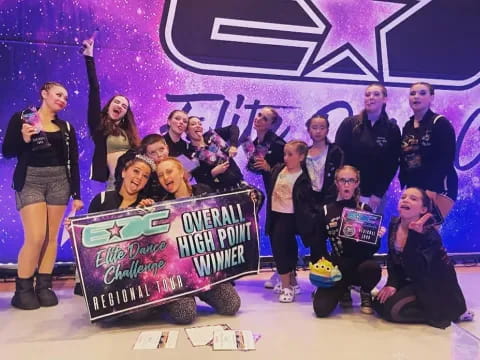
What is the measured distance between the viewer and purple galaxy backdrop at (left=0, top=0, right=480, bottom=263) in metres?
4.18

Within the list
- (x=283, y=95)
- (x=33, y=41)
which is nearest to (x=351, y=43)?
(x=283, y=95)

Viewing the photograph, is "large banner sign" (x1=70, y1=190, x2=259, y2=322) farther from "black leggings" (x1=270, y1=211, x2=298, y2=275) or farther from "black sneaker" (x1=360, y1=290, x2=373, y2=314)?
"black sneaker" (x1=360, y1=290, x2=373, y2=314)

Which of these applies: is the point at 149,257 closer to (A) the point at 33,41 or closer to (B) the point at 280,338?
(B) the point at 280,338

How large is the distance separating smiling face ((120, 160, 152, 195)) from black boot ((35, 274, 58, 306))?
990 millimetres

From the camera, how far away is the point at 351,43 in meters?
4.85

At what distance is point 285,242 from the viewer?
11.9ft

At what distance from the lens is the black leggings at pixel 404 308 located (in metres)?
3.14

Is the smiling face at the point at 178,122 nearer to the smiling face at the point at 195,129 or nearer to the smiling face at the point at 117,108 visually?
the smiling face at the point at 195,129

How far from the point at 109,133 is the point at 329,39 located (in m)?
2.51

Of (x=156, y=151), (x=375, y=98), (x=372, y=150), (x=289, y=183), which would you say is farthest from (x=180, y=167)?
(x=375, y=98)

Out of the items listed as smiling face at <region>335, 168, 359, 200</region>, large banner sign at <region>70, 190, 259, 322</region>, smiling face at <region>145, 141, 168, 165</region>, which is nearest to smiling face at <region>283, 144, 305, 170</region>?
smiling face at <region>335, 168, 359, 200</region>

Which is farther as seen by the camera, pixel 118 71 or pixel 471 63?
pixel 471 63

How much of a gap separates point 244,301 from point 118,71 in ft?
7.83

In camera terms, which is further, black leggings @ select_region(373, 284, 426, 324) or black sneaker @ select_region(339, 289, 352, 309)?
black sneaker @ select_region(339, 289, 352, 309)
